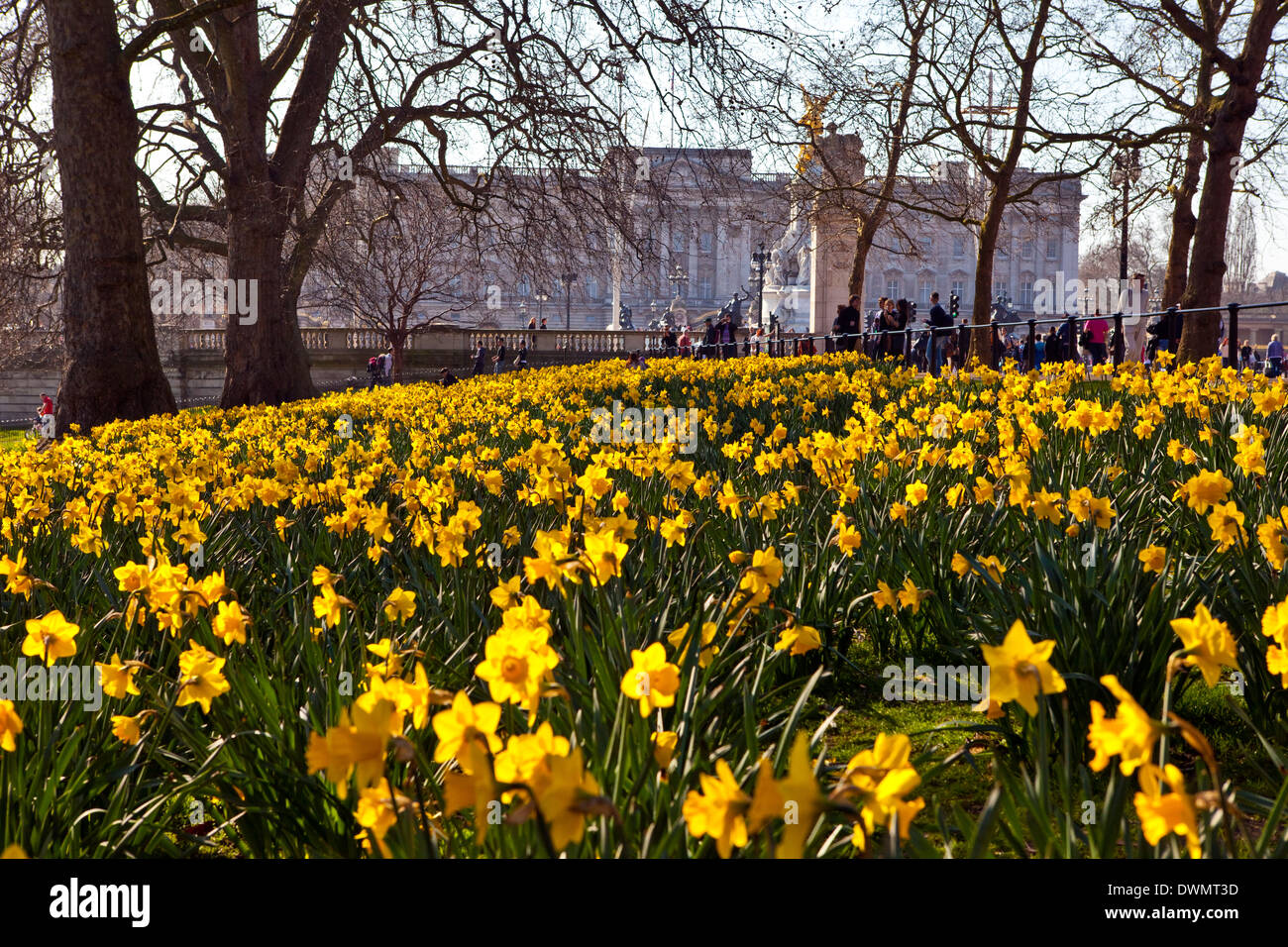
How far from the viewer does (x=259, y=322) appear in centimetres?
1525

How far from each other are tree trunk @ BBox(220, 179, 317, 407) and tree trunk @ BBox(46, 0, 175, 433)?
250 cm

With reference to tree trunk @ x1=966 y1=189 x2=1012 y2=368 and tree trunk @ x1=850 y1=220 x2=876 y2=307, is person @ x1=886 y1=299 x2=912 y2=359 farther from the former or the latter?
tree trunk @ x1=850 y1=220 x2=876 y2=307

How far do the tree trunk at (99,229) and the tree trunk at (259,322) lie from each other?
2499mm

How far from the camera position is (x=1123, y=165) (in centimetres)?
1633

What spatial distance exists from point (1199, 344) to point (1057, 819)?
39.7 ft

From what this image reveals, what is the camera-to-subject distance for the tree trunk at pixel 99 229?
1067 centimetres

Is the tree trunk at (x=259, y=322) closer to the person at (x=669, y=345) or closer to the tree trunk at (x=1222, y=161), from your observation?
the tree trunk at (x=1222, y=161)

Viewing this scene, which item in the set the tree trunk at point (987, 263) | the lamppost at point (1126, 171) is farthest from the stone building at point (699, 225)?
the tree trunk at point (987, 263)

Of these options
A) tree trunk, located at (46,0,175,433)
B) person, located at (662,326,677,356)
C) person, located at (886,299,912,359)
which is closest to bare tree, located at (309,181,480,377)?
tree trunk, located at (46,0,175,433)

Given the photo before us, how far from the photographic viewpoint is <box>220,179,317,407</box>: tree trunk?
46.9 ft

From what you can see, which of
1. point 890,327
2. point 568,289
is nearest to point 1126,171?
point 890,327

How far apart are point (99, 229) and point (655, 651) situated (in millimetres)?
11286
